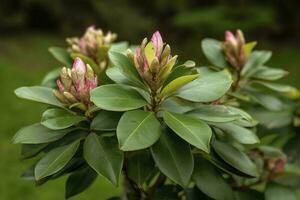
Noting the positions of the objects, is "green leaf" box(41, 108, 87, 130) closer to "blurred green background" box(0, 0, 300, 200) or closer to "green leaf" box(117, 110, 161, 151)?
"green leaf" box(117, 110, 161, 151)

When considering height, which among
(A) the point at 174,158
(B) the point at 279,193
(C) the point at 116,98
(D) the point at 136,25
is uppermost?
(C) the point at 116,98

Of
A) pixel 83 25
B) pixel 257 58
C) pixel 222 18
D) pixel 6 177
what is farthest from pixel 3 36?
pixel 257 58

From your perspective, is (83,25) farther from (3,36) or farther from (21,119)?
(21,119)

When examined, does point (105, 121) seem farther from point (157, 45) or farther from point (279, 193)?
point (279, 193)

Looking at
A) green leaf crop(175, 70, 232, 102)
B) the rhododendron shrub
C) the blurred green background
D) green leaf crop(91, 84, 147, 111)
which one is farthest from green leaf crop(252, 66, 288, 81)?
the blurred green background

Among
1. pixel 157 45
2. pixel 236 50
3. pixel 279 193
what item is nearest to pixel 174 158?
pixel 157 45

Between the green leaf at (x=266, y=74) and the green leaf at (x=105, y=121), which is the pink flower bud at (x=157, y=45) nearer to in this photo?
the green leaf at (x=105, y=121)
